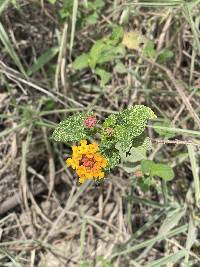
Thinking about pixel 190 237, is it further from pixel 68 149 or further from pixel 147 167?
pixel 68 149

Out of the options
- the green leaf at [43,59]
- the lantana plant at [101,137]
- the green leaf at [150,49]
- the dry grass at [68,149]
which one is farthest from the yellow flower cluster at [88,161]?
the green leaf at [43,59]

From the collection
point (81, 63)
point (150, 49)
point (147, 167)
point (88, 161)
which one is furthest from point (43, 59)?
point (88, 161)

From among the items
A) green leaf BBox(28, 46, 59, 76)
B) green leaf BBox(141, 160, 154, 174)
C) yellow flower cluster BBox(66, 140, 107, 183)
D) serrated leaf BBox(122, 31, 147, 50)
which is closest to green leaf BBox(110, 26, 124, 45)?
serrated leaf BBox(122, 31, 147, 50)

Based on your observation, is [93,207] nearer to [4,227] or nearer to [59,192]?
[59,192]

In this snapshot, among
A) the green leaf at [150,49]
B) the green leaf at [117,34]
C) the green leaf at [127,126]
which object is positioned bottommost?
the green leaf at [127,126]

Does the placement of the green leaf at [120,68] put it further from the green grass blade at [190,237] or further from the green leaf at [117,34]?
the green grass blade at [190,237]

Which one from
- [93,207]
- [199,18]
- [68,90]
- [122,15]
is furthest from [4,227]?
[199,18]
